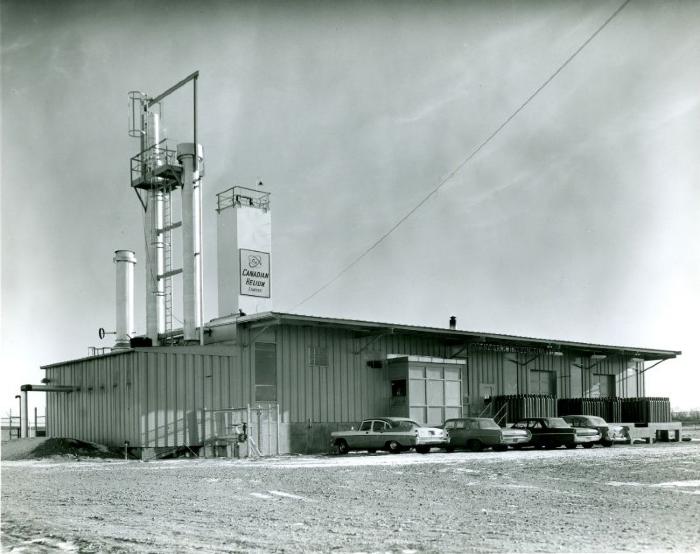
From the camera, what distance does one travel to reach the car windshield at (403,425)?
88.1ft

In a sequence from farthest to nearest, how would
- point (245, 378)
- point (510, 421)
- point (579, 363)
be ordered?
point (579, 363)
point (510, 421)
point (245, 378)

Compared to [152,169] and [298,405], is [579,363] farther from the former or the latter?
[152,169]

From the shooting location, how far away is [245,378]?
28.7 m

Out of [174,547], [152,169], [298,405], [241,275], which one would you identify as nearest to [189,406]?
[298,405]

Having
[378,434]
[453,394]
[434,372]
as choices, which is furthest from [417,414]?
[378,434]

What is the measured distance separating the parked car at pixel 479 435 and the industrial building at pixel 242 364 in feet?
11.5

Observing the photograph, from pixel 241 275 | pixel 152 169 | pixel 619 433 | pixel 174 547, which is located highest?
pixel 152 169

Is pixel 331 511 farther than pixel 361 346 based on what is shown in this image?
No

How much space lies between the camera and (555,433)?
2978 cm

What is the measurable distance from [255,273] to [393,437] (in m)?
9.67

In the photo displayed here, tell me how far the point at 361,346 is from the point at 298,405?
393 centimetres

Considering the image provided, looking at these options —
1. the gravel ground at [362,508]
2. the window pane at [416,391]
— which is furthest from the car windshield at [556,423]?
the gravel ground at [362,508]

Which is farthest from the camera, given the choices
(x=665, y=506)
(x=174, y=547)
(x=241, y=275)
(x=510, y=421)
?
(x=510, y=421)

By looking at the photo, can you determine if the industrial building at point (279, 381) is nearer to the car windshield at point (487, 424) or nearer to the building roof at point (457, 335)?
the building roof at point (457, 335)
